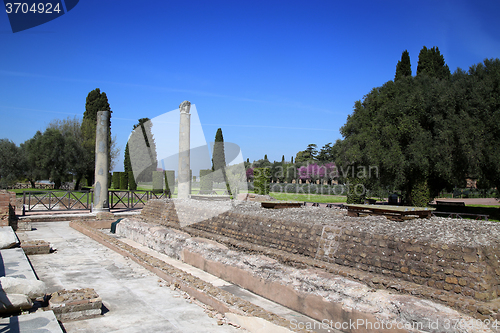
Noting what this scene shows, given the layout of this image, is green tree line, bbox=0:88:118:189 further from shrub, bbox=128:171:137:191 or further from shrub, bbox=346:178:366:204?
shrub, bbox=346:178:366:204

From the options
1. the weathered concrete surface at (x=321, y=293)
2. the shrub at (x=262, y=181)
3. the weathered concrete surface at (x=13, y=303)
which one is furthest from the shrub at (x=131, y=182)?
the weathered concrete surface at (x=13, y=303)

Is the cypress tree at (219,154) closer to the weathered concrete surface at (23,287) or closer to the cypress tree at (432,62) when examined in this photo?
the cypress tree at (432,62)

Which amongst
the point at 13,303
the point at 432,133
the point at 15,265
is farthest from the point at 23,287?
the point at 432,133

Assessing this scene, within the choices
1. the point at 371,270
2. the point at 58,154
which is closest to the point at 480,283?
the point at 371,270

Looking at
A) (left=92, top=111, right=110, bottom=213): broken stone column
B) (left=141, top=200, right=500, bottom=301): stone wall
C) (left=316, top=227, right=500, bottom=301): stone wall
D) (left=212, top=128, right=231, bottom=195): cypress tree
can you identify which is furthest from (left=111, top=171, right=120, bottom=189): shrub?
(left=316, top=227, right=500, bottom=301): stone wall

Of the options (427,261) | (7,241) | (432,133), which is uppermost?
(432,133)

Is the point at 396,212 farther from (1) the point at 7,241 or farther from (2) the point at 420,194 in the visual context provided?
(2) the point at 420,194

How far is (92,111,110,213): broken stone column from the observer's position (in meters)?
16.2

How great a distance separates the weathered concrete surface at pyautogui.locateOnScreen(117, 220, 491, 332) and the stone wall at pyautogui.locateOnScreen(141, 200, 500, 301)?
1.21 feet

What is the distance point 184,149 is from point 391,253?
13.5m

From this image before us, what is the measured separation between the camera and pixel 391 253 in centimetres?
429

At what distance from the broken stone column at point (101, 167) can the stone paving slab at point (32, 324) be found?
13250 millimetres

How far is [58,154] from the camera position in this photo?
28.6 metres

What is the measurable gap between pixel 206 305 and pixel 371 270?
2.27 m
